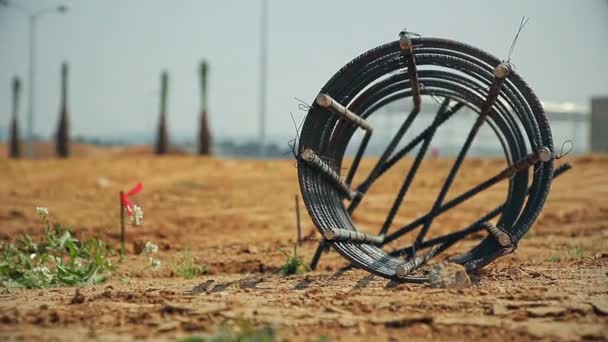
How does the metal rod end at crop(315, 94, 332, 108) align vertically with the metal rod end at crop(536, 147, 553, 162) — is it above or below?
above

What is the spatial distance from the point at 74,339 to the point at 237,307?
1306 mm

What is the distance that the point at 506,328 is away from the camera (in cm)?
563

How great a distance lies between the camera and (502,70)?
7.87 metres

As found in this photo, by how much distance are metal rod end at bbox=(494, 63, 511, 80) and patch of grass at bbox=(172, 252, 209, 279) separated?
3.95m

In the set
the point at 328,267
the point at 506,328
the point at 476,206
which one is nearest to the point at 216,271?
the point at 328,267

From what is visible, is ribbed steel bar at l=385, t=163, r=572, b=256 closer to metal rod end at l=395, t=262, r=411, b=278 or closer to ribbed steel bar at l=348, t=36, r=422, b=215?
ribbed steel bar at l=348, t=36, r=422, b=215

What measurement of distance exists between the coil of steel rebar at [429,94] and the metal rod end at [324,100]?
7.2 inches

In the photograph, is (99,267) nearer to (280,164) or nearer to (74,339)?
(74,339)

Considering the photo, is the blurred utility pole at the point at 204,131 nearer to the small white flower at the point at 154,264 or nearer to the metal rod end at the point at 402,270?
the small white flower at the point at 154,264

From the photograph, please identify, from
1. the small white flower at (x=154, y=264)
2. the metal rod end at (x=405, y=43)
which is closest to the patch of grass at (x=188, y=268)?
the small white flower at (x=154, y=264)

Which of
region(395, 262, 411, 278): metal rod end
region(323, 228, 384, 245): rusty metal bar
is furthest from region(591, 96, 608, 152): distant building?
region(395, 262, 411, 278): metal rod end

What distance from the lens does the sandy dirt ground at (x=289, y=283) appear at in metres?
5.68

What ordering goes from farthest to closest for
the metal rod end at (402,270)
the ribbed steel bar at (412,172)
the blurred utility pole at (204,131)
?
the blurred utility pole at (204,131)
the ribbed steel bar at (412,172)
the metal rod end at (402,270)

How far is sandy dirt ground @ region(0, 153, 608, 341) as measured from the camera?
5.68 m
